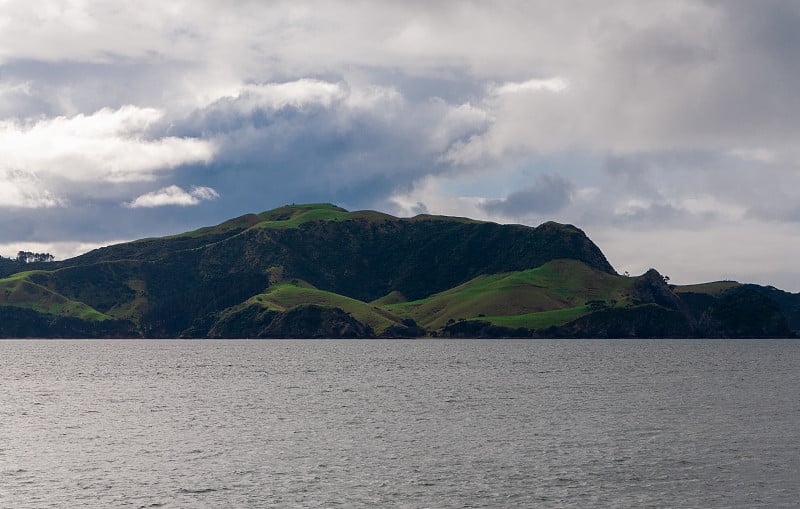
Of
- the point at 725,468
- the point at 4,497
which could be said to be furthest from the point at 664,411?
the point at 4,497

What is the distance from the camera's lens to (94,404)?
422ft

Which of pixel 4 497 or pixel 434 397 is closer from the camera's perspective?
pixel 4 497

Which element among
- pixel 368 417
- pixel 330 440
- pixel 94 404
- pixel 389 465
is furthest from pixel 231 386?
pixel 389 465

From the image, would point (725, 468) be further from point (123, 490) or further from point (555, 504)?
point (123, 490)

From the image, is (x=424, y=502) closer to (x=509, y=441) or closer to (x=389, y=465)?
(x=389, y=465)

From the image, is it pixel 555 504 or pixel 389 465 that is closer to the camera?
pixel 555 504

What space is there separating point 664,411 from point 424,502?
210ft

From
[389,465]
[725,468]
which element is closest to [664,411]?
[725,468]

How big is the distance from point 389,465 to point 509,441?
17.7 metres

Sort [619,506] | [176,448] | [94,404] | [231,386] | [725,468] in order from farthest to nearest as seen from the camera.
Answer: [231,386] < [94,404] < [176,448] < [725,468] < [619,506]

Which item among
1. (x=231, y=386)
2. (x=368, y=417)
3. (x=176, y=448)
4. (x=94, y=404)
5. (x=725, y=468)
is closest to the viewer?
(x=725, y=468)

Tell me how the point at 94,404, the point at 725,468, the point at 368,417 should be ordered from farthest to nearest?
the point at 94,404 < the point at 368,417 < the point at 725,468

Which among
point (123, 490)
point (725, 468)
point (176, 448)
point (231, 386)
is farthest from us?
point (231, 386)

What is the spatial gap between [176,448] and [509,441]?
33131mm
